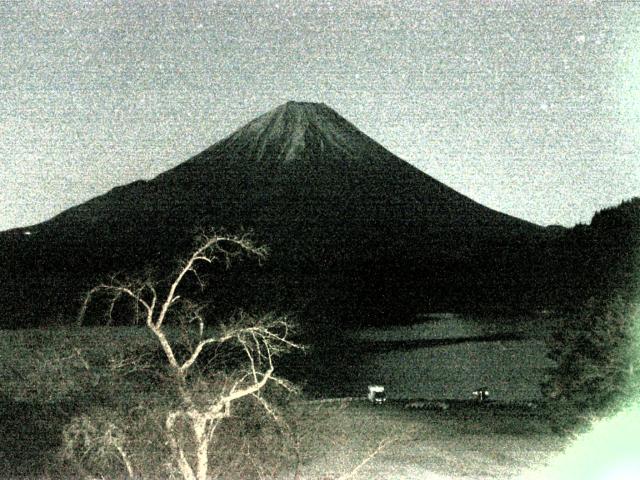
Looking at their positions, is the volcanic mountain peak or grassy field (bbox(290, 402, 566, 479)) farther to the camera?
the volcanic mountain peak

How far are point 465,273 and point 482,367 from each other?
67.9 meters

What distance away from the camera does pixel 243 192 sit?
451 ft

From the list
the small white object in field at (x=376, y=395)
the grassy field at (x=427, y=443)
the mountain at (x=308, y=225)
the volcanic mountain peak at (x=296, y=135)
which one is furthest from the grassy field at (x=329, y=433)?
the volcanic mountain peak at (x=296, y=135)

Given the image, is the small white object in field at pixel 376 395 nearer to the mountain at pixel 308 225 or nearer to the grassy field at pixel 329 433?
the grassy field at pixel 329 433

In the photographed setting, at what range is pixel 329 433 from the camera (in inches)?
575

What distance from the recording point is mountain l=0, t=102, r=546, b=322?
92.4 m

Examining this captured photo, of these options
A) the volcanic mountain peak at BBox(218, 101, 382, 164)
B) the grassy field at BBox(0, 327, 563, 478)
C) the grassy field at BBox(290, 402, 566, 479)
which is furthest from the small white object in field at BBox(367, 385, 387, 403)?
the volcanic mountain peak at BBox(218, 101, 382, 164)

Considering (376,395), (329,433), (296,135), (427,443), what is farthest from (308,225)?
(427,443)

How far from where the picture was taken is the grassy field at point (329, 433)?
11.4 metres

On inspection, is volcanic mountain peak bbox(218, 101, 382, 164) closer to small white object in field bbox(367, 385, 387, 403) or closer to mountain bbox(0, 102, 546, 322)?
mountain bbox(0, 102, 546, 322)

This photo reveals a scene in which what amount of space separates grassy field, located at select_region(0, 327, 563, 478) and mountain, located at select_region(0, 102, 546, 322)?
190ft

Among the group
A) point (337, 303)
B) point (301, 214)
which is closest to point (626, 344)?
point (337, 303)

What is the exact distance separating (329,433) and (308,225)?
116206 millimetres

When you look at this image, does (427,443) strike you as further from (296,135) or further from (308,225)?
(296,135)
